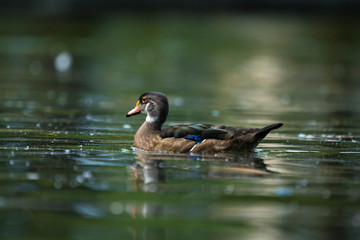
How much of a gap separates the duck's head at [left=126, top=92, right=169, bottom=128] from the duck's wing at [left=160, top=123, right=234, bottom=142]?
0.77m

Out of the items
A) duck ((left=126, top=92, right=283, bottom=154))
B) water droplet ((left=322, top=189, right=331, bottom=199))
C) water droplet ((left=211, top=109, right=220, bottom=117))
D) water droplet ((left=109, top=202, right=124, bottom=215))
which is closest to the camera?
water droplet ((left=109, top=202, right=124, bottom=215))

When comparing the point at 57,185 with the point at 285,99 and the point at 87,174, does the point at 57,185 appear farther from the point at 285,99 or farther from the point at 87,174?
the point at 285,99

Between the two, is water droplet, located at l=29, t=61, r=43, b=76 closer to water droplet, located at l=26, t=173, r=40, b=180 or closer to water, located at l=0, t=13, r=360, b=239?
water, located at l=0, t=13, r=360, b=239

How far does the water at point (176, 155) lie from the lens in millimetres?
7285

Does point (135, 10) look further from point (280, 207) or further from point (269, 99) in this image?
point (280, 207)

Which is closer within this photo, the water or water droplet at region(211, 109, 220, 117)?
the water

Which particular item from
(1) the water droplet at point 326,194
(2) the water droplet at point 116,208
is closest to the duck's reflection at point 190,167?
(2) the water droplet at point 116,208

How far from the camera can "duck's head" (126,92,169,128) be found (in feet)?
39.1

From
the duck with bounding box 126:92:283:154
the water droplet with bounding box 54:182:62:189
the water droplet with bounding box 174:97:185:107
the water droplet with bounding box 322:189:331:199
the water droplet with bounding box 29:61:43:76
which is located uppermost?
the water droplet with bounding box 29:61:43:76

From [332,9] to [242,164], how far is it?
7214cm

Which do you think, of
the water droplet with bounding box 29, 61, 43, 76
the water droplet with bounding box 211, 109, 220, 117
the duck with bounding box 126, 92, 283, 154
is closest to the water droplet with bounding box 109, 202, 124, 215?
the duck with bounding box 126, 92, 283, 154

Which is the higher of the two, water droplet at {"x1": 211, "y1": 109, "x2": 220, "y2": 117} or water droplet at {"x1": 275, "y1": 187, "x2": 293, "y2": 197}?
water droplet at {"x1": 211, "y1": 109, "x2": 220, "y2": 117}

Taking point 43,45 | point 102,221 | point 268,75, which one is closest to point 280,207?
point 102,221

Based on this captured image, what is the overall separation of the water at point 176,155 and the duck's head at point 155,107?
0.57m
